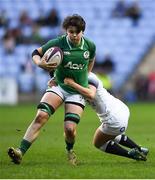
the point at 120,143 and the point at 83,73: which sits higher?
the point at 83,73

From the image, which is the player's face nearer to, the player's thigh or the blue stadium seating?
the player's thigh

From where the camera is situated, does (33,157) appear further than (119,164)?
Yes

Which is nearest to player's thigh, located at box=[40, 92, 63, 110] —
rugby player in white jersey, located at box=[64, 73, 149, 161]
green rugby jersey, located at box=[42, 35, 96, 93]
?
green rugby jersey, located at box=[42, 35, 96, 93]

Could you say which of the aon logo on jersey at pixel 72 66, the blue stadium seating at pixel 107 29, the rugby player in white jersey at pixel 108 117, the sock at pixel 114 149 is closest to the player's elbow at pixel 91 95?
the rugby player in white jersey at pixel 108 117

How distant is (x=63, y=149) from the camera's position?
44.4ft

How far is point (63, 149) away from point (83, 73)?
9.59 feet

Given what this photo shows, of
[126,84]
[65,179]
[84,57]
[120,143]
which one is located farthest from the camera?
[126,84]

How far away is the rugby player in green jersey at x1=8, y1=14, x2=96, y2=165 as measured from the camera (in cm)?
1055

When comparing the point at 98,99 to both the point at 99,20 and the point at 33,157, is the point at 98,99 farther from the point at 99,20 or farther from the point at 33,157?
the point at 99,20

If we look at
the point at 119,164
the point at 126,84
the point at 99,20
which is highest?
the point at 119,164

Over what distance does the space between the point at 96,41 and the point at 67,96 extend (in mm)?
24769

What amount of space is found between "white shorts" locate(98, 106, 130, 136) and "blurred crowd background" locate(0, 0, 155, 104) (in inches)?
827

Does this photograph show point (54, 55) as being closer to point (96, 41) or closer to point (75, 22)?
point (75, 22)

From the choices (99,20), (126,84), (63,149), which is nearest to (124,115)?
(63,149)
